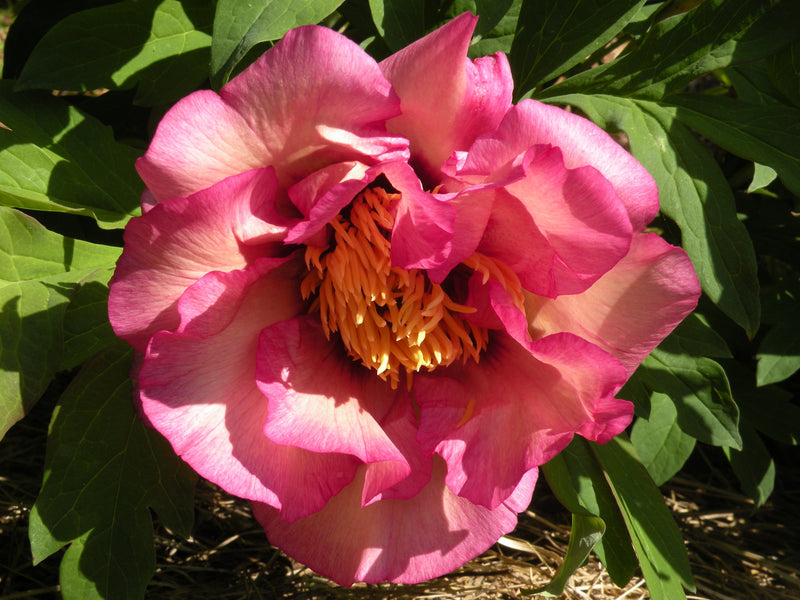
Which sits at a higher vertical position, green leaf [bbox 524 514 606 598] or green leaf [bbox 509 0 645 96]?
green leaf [bbox 509 0 645 96]

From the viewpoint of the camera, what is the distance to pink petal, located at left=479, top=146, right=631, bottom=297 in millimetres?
631

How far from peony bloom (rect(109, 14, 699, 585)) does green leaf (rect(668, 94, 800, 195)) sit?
1.03 feet

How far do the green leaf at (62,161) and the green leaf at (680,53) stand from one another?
0.56 m

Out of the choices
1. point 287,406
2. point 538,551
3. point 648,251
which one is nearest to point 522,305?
point 648,251

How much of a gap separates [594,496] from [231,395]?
54 cm

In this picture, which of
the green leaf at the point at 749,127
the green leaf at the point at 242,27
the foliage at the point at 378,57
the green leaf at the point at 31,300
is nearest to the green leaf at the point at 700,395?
the foliage at the point at 378,57

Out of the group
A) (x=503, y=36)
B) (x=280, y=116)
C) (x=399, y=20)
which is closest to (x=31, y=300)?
(x=280, y=116)

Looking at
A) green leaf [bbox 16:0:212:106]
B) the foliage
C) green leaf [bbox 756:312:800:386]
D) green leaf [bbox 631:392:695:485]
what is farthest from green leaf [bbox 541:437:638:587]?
green leaf [bbox 16:0:212:106]

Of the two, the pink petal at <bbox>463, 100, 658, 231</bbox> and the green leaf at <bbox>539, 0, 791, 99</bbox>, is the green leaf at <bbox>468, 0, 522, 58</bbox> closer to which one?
the green leaf at <bbox>539, 0, 791, 99</bbox>

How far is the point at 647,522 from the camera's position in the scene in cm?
101

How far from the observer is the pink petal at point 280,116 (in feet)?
2.11

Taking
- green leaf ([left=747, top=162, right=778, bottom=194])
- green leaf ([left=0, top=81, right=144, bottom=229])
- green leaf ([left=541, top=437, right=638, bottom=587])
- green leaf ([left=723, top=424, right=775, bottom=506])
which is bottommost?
green leaf ([left=723, top=424, right=775, bottom=506])

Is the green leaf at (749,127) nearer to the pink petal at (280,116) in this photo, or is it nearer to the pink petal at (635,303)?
Answer: the pink petal at (635,303)

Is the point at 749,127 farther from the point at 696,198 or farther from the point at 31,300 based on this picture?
the point at 31,300
